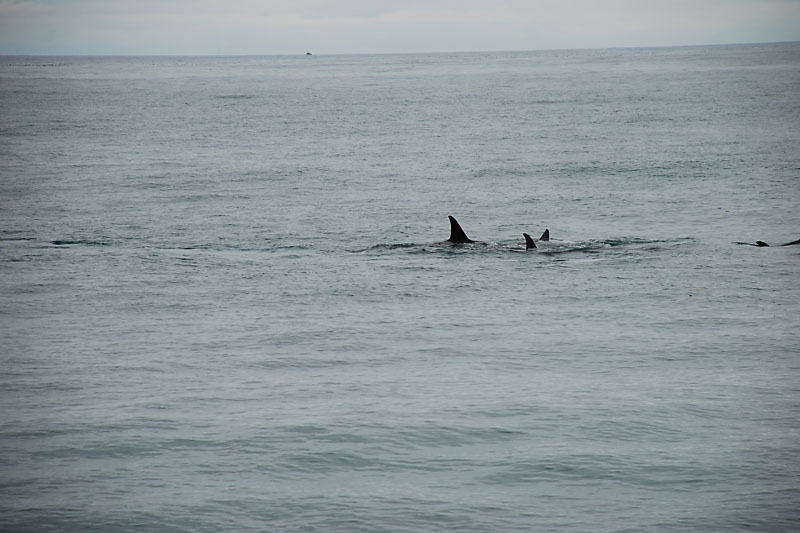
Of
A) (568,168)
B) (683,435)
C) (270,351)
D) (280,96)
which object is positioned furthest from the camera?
(280,96)

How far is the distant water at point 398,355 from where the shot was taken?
814 cm

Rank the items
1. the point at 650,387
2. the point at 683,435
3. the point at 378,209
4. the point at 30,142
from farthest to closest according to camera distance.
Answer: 1. the point at 30,142
2. the point at 378,209
3. the point at 650,387
4. the point at 683,435

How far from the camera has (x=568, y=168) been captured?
35.4m

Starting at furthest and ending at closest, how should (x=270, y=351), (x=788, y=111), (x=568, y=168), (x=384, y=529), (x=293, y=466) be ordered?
(x=788, y=111) → (x=568, y=168) → (x=270, y=351) → (x=293, y=466) → (x=384, y=529)

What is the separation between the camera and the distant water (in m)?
8.14

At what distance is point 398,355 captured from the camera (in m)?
12.3

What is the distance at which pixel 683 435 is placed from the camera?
945cm

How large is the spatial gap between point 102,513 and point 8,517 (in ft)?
2.48

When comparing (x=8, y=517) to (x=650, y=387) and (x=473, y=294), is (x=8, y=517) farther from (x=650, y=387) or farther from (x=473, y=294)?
(x=473, y=294)

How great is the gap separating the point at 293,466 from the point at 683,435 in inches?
154

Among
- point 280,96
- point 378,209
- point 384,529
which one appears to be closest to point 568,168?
point 378,209

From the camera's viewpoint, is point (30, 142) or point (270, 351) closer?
point (270, 351)

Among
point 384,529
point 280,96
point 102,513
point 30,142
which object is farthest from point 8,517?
point 280,96

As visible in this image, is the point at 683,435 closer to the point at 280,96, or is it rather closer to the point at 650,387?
the point at 650,387
